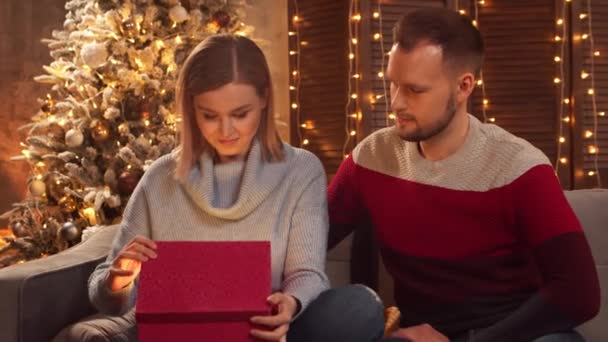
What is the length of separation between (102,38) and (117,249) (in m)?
2.19

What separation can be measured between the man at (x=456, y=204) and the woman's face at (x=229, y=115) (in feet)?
1.03

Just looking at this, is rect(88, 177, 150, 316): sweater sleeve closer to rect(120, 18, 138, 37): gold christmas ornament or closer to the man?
the man

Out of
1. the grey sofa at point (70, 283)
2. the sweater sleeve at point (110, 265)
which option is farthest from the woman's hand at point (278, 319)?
the grey sofa at point (70, 283)

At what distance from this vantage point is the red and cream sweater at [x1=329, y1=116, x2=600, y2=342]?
56.7 inches

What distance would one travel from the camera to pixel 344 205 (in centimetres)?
175

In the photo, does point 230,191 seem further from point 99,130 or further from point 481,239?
point 99,130

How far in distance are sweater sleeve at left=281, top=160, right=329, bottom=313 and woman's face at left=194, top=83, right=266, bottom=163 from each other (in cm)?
18

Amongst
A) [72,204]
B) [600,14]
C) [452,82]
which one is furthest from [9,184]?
[452,82]

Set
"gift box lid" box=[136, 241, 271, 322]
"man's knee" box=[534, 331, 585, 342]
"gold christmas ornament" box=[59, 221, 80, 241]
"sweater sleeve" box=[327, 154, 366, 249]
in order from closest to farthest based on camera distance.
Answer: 1. "gift box lid" box=[136, 241, 271, 322]
2. "man's knee" box=[534, 331, 585, 342]
3. "sweater sleeve" box=[327, 154, 366, 249]
4. "gold christmas ornament" box=[59, 221, 80, 241]

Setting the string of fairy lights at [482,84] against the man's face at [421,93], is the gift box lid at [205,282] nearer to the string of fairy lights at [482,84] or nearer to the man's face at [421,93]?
the man's face at [421,93]

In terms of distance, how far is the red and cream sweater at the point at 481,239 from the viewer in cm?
144

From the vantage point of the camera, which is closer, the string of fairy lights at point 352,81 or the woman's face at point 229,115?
the woman's face at point 229,115

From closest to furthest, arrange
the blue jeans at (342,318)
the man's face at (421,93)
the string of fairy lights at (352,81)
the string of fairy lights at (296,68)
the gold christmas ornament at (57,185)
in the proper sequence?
the blue jeans at (342,318), the man's face at (421,93), the gold christmas ornament at (57,185), the string of fairy lights at (352,81), the string of fairy lights at (296,68)

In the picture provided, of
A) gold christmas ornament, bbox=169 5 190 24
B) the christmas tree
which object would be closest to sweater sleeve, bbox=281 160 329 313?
the christmas tree
